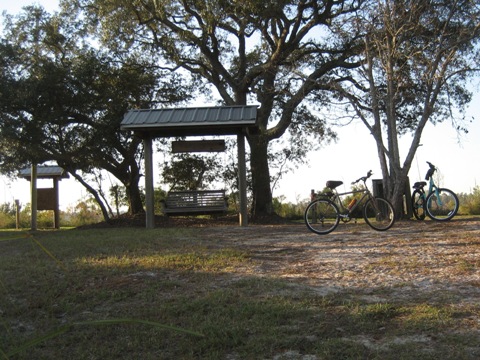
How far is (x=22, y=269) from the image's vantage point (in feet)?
21.5

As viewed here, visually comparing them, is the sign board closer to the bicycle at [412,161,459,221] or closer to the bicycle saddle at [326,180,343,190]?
the bicycle saddle at [326,180,343,190]

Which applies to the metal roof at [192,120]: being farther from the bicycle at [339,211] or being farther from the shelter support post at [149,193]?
the bicycle at [339,211]

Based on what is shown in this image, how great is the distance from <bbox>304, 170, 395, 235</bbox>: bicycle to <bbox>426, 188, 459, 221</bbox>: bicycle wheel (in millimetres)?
1855

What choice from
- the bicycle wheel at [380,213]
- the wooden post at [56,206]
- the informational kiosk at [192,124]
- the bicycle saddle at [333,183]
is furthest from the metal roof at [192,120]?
the wooden post at [56,206]

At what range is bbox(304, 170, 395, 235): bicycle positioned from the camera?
352 inches

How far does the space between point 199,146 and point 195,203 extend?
1546mm

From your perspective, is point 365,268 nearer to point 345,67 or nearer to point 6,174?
point 345,67

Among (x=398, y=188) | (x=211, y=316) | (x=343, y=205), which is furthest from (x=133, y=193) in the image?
(x=211, y=316)

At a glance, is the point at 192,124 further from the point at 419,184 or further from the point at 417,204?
the point at 417,204

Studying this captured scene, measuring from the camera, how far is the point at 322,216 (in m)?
8.96

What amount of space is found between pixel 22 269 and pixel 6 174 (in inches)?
405

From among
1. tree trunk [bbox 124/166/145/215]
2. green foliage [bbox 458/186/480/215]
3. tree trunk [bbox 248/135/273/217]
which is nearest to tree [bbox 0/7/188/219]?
tree trunk [bbox 124/166/145/215]

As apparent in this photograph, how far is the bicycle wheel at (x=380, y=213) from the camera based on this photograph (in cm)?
900

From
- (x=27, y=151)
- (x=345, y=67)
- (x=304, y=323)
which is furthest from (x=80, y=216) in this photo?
(x=304, y=323)
